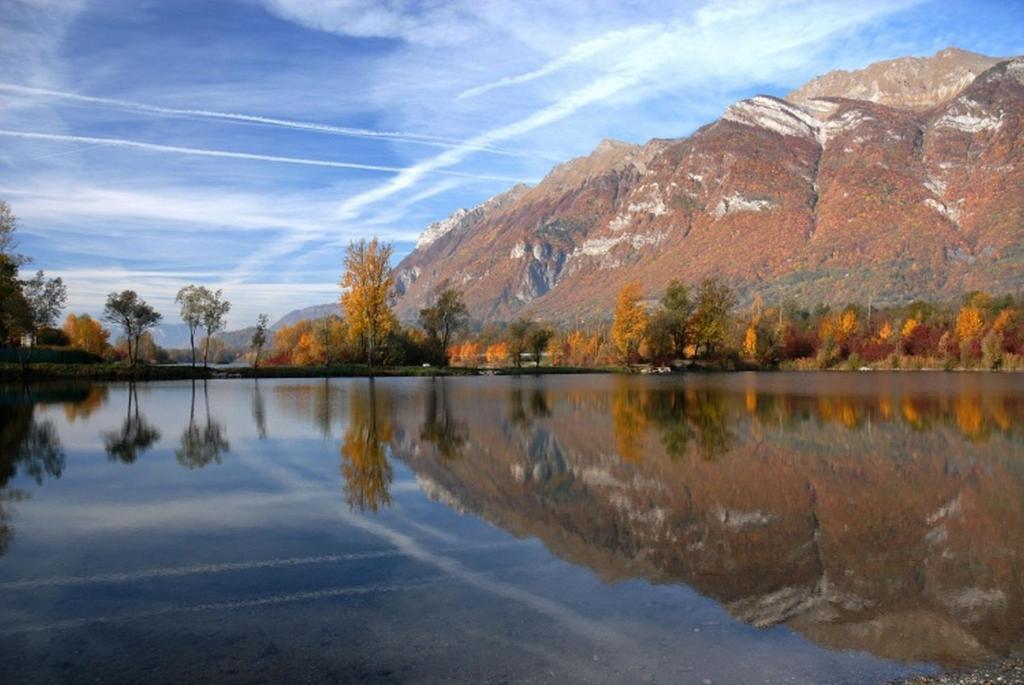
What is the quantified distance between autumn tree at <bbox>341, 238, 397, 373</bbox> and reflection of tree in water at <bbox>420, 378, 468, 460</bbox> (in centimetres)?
4236

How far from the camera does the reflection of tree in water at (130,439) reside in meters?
20.2

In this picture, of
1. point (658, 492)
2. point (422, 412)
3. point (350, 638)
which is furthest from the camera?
point (422, 412)

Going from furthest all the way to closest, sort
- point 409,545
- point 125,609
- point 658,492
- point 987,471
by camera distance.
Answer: point 987,471
point 658,492
point 409,545
point 125,609

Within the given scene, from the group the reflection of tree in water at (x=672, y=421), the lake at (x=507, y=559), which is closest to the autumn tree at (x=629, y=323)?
the reflection of tree in water at (x=672, y=421)

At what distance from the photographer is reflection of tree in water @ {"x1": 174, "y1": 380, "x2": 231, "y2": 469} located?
63.7 ft

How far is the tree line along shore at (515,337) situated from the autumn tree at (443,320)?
17 centimetres

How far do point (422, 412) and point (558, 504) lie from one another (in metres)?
19.0

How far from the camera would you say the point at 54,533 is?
11.6 metres

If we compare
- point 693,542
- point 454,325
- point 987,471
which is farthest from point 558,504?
point 454,325

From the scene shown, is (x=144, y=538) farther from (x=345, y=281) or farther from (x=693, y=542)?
(x=345, y=281)

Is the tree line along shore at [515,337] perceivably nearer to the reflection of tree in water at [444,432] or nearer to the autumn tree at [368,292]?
the autumn tree at [368,292]

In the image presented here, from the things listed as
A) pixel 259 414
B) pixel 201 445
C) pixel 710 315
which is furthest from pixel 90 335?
pixel 201 445

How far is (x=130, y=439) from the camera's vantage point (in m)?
23.6

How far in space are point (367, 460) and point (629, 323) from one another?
8648 centimetres
